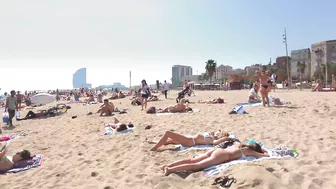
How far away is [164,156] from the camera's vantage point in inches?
217

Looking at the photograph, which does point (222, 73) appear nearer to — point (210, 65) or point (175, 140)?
point (210, 65)

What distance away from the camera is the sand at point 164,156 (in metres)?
3.99

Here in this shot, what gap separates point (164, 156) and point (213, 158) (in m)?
1.25

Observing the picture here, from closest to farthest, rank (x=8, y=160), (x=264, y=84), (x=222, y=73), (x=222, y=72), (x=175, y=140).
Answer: (x=8, y=160), (x=175, y=140), (x=264, y=84), (x=222, y=73), (x=222, y=72)

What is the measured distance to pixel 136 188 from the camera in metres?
4.03

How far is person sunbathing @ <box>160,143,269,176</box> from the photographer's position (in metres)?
4.43

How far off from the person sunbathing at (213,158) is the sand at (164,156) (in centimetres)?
14

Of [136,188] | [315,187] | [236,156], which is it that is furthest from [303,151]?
[136,188]

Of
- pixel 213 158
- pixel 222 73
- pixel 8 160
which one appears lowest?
pixel 8 160

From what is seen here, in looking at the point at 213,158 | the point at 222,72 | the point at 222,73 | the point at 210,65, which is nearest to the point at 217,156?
the point at 213,158

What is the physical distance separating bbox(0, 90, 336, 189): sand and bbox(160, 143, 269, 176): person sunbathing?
141 mm

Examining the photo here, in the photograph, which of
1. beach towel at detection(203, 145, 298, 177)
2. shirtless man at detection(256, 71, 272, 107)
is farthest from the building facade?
beach towel at detection(203, 145, 298, 177)

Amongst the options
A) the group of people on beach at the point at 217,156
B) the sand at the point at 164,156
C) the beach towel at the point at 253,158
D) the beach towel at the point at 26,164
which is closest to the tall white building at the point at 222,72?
the sand at the point at 164,156

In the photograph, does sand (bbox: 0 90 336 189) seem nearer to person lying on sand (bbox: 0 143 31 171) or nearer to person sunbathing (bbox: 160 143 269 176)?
person sunbathing (bbox: 160 143 269 176)
